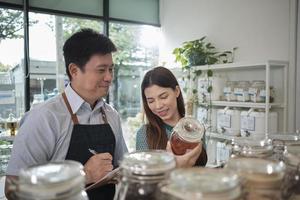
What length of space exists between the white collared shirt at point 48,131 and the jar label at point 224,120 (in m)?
1.61

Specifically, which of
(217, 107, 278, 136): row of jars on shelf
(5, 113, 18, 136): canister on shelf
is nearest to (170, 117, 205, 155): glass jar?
(217, 107, 278, 136): row of jars on shelf

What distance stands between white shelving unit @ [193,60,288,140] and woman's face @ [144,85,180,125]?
3.66ft

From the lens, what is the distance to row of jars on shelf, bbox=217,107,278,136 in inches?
92.4

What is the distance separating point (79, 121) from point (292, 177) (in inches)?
36.0

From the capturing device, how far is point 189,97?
10.1 feet

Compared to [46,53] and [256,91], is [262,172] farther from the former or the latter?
[46,53]

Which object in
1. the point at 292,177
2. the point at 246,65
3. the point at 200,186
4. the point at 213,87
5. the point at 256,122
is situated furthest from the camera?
the point at 213,87

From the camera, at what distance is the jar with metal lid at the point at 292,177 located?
1.73 feet

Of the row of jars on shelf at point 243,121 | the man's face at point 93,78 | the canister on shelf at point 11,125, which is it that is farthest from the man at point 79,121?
the canister on shelf at point 11,125

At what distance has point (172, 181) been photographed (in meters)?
0.44

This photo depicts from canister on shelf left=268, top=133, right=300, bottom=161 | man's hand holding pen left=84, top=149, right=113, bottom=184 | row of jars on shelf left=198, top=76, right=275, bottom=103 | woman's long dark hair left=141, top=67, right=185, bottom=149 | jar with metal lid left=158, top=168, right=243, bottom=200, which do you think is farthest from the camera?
row of jars on shelf left=198, top=76, right=275, bottom=103

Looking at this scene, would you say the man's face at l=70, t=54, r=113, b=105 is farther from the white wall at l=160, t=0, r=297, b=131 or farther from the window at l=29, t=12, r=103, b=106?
the window at l=29, t=12, r=103, b=106

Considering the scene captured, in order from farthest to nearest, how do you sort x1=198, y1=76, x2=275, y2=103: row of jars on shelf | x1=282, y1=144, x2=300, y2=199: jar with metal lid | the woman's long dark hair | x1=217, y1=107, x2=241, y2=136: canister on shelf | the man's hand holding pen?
1. x1=217, y1=107, x2=241, y2=136: canister on shelf
2. x1=198, y1=76, x2=275, y2=103: row of jars on shelf
3. the woman's long dark hair
4. the man's hand holding pen
5. x1=282, y1=144, x2=300, y2=199: jar with metal lid

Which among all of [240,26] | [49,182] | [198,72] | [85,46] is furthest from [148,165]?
[240,26]
